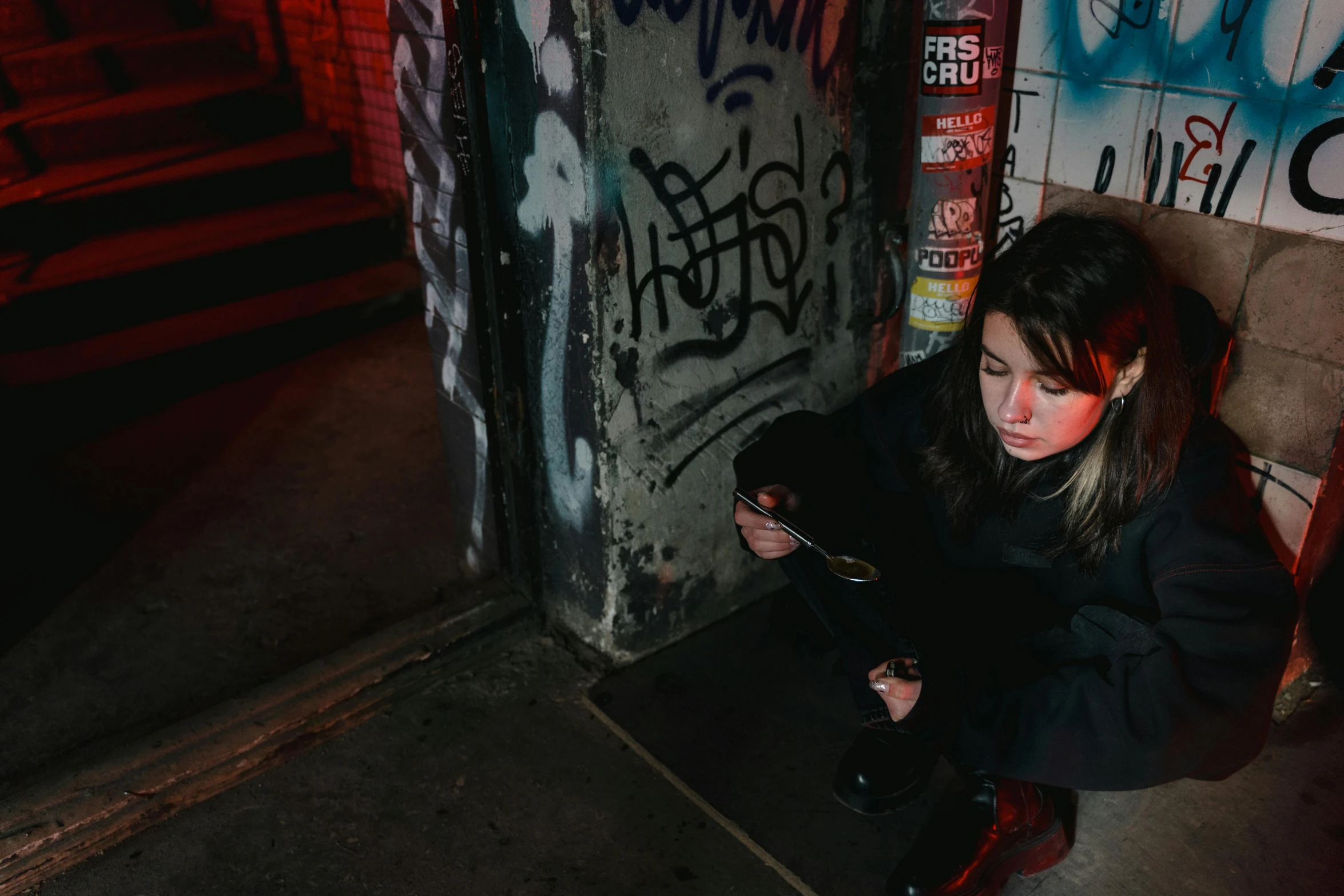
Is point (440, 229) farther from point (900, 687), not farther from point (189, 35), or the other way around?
point (189, 35)

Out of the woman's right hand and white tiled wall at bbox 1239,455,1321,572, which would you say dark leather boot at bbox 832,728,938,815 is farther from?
white tiled wall at bbox 1239,455,1321,572

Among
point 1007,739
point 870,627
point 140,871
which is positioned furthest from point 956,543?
point 140,871

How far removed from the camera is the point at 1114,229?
190 centimetres

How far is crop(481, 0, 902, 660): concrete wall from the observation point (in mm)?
2270

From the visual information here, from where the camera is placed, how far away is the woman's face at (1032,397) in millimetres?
1851

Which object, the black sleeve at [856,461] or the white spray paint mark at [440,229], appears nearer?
the black sleeve at [856,461]

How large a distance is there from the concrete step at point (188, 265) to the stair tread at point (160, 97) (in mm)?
742

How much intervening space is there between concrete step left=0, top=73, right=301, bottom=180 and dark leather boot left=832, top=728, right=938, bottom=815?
5.38 metres

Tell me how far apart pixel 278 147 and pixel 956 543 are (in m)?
5.14

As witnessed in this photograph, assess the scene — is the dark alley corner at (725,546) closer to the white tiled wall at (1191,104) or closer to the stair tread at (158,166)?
the white tiled wall at (1191,104)

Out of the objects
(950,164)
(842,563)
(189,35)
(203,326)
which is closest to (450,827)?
(842,563)

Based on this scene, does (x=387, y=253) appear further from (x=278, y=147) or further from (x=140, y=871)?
(x=140, y=871)

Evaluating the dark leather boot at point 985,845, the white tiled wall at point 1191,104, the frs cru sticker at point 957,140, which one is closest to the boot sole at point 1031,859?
the dark leather boot at point 985,845

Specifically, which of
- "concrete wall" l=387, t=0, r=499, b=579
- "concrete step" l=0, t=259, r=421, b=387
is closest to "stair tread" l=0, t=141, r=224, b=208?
"concrete step" l=0, t=259, r=421, b=387
